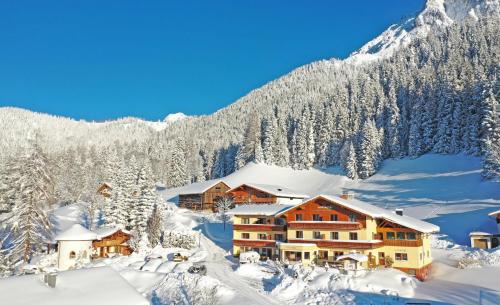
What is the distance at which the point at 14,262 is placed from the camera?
4356 centimetres

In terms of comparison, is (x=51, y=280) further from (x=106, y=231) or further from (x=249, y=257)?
(x=106, y=231)

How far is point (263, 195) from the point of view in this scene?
79312 millimetres

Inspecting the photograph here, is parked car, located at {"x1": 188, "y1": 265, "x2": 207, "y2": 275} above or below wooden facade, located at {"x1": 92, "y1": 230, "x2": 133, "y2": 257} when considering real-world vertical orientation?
below

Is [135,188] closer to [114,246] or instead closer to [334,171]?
[114,246]

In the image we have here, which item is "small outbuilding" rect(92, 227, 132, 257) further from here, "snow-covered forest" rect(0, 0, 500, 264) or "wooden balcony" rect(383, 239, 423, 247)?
"wooden balcony" rect(383, 239, 423, 247)

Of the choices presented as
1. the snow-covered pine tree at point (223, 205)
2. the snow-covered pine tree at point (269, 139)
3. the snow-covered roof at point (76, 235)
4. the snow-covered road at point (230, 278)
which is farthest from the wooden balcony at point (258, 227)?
the snow-covered pine tree at point (269, 139)

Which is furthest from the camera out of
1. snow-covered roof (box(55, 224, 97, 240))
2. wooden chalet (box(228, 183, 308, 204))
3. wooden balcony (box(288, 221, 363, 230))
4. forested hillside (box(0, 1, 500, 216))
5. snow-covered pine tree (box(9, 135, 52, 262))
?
forested hillside (box(0, 1, 500, 216))

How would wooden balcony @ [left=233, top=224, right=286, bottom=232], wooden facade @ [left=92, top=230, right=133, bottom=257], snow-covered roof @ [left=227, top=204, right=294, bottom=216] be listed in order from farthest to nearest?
wooden facade @ [left=92, top=230, right=133, bottom=257] < snow-covered roof @ [left=227, top=204, right=294, bottom=216] < wooden balcony @ [left=233, top=224, right=286, bottom=232]

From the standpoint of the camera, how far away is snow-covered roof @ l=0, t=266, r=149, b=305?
16391 millimetres

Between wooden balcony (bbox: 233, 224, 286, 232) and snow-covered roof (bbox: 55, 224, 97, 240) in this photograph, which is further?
wooden balcony (bbox: 233, 224, 286, 232)

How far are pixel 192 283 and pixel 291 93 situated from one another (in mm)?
140430

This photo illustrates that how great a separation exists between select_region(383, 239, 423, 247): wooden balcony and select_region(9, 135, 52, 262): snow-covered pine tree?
34.3m

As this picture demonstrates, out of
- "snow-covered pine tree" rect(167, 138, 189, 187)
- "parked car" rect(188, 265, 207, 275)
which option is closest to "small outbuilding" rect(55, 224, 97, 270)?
"parked car" rect(188, 265, 207, 275)

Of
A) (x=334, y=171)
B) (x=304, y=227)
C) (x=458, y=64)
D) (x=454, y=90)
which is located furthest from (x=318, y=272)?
(x=458, y=64)
